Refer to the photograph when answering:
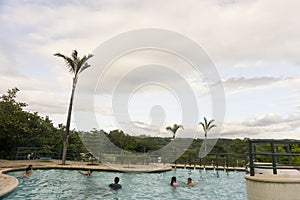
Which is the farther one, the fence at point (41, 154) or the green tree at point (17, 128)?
the fence at point (41, 154)

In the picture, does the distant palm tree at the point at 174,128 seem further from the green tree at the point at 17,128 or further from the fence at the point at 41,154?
the green tree at the point at 17,128

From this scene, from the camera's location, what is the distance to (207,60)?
1543 centimetres

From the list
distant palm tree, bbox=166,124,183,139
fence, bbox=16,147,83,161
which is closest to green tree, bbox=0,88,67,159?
fence, bbox=16,147,83,161

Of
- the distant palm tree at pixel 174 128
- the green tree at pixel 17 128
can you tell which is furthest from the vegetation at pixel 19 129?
the distant palm tree at pixel 174 128

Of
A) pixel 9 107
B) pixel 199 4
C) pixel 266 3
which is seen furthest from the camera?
pixel 9 107

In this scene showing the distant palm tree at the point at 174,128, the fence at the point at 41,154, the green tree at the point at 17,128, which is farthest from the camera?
the distant palm tree at the point at 174,128

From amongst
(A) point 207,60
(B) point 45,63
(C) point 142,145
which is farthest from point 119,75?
(C) point 142,145

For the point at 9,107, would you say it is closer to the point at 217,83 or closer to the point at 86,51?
the point at 86,51

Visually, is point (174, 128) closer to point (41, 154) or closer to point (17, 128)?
point (41, 154)

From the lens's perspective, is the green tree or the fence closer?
the green tree

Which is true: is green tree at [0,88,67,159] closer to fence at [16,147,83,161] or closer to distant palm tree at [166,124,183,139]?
fence at [16,147,83,161]

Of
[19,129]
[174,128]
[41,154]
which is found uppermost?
[174,128]

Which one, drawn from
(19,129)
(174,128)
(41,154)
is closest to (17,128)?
(19,129)

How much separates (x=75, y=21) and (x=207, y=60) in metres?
8.69
